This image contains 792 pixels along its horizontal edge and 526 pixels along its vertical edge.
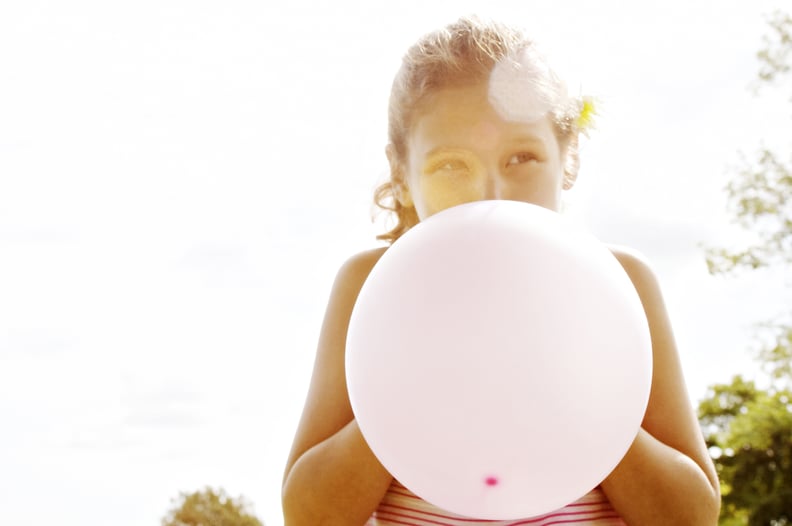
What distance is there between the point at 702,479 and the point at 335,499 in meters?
0.73

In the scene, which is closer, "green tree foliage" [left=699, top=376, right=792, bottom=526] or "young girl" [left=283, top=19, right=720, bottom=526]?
"young girl" [left=283, top=19, right=720, bottom=526]

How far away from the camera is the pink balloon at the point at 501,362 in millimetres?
1329

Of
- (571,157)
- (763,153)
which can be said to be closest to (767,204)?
(763,153)

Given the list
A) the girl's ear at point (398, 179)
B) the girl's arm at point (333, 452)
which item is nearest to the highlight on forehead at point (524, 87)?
the girl's ear at point (398, 179)

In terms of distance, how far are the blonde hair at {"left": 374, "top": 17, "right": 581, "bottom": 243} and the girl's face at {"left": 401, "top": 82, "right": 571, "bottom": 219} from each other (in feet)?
0.17

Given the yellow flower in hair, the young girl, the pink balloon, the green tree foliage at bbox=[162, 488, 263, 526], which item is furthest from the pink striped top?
the green tree foliage at bbox=[162, 488, 263, 526]

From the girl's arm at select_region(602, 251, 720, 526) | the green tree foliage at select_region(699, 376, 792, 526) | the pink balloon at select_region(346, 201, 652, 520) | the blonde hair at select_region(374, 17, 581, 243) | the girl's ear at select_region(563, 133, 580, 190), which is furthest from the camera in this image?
the green tree foliage at select_region(699, 376, 792, 526)

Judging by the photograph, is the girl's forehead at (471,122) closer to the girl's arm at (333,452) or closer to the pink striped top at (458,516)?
the girl's arm at (333,452)

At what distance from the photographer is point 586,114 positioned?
213 centimetres

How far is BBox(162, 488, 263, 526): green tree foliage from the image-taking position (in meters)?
12.1

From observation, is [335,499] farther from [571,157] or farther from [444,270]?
[571,157]

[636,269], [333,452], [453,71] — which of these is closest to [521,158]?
[453,71]

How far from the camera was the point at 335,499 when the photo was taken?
173cm

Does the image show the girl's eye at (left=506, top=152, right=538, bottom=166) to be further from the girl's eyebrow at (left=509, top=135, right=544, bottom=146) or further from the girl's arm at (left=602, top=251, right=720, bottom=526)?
the girl's arm at (left=602, top=251, right=720, bottom=526)
